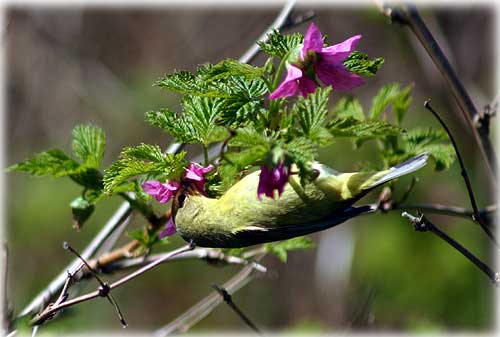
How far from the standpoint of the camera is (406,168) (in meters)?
1.50

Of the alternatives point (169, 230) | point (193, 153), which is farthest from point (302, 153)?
point (193, 153)

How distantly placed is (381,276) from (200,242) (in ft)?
10.7

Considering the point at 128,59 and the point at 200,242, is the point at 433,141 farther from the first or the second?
the point at 128,59

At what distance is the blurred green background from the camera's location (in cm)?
470

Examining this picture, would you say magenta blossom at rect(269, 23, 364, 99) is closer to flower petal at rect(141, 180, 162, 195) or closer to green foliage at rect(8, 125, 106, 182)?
flower petal at rect(141, 180, 162, 195)

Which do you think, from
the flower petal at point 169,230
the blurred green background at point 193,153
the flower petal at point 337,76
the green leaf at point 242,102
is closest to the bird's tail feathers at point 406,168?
the flower petal at point 337,76

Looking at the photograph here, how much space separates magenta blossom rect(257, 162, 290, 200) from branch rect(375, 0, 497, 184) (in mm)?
536

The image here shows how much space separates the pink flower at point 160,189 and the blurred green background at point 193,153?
9.64 feet

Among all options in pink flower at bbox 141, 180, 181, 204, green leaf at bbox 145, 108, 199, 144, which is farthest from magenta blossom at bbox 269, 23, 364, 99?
pink flower at bbox 141, 180, 181, 204

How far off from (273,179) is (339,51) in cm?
30

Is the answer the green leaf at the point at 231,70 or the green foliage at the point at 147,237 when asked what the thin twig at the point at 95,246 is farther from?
the green leaf at the point at 231,70

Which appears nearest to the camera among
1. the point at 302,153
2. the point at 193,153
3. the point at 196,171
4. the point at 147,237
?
the point at 302,153

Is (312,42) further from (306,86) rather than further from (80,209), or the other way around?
(80,209)

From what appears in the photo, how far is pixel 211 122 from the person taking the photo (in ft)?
4.90
